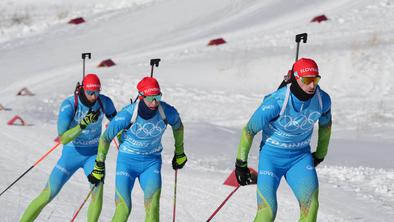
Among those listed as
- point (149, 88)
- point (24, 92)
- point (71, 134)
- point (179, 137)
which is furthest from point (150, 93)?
point (24, 92)

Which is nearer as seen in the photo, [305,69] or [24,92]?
[305,69]

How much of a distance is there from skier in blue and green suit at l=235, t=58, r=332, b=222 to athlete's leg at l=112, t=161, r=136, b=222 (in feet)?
4.44

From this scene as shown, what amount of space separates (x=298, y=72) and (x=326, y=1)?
64.4ft

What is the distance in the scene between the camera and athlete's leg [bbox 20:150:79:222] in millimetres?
8891

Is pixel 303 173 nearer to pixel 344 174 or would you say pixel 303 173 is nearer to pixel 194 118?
pixel 344 174

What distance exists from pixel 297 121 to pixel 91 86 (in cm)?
260

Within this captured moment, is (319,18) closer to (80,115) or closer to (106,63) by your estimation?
(106,63)

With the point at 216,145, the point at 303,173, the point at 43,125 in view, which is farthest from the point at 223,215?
the point at 43,125

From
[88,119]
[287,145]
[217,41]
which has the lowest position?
[287,145]

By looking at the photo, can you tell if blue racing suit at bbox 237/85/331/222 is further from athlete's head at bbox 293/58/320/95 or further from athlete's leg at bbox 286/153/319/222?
athlete's head at bbox 293/58/320/95

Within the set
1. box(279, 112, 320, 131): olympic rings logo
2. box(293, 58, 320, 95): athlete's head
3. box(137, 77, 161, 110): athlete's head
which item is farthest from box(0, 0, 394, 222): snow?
box(293, 58, 320, 95): athlete's head

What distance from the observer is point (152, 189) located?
8.10 meters

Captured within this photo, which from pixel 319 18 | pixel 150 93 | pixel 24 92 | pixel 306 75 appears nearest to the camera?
A: pixel 306 75

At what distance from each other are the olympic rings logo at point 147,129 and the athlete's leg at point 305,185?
1488 mm
